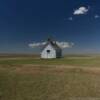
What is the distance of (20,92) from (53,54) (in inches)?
1976

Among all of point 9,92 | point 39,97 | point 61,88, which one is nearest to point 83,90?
point 61,88

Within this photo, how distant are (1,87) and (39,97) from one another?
361 centimetres

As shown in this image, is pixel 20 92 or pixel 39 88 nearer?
pixel 20 92

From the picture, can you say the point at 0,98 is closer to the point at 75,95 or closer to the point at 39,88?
the point at 39,88

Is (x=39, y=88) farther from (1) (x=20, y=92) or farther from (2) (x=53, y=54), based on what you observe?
(2) (x=53, y=54)

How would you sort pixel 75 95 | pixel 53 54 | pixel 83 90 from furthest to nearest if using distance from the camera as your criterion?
pixel 53 54, pixel 83 90, pixel 75 95

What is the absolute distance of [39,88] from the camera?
13.9m

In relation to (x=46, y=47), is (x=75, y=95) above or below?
below

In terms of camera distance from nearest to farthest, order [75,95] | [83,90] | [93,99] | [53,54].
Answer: [93,99] → [75,95] → [83,90] → [53,54]

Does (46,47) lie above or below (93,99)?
above

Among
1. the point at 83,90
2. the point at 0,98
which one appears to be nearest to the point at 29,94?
the point at 0,98

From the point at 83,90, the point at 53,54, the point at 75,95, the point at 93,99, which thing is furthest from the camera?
the point at 53,54

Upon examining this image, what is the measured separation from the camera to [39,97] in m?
11.5

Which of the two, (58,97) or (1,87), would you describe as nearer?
(58,97)
